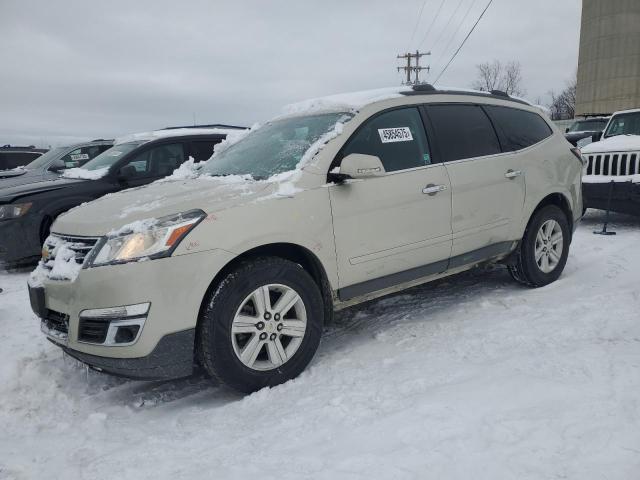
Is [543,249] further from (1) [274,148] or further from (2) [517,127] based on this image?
(1) [274,148]

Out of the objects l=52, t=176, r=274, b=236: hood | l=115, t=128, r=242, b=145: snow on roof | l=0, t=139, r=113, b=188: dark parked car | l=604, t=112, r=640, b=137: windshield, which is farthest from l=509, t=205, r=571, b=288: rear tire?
l=0, t=139, r=113, b=188: dark parked car

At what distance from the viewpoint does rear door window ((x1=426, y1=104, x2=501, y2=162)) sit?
13.0ft

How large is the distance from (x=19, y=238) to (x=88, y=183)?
109 cm

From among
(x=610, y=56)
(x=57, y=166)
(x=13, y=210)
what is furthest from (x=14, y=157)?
(x=610, y=56)

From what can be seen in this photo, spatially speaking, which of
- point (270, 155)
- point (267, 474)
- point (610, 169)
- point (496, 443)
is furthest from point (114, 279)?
point (610, 169)

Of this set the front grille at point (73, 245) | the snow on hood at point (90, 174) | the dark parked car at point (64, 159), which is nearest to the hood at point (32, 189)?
the snow on hood at point (90, 174)

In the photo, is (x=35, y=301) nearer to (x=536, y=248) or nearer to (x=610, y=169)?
(x=536, y=248)

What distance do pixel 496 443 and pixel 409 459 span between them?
15.8 inches

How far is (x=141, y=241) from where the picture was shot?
107 inches

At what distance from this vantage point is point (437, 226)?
3.78 meters

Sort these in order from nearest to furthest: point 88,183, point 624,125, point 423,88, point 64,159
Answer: point 423,88, point 88,183, point 624,125, point 64,159

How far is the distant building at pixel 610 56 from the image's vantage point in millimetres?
45281

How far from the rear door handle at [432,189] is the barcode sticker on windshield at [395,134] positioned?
15.4 inches

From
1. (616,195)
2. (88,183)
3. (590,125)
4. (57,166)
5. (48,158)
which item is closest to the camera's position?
(88,183)
